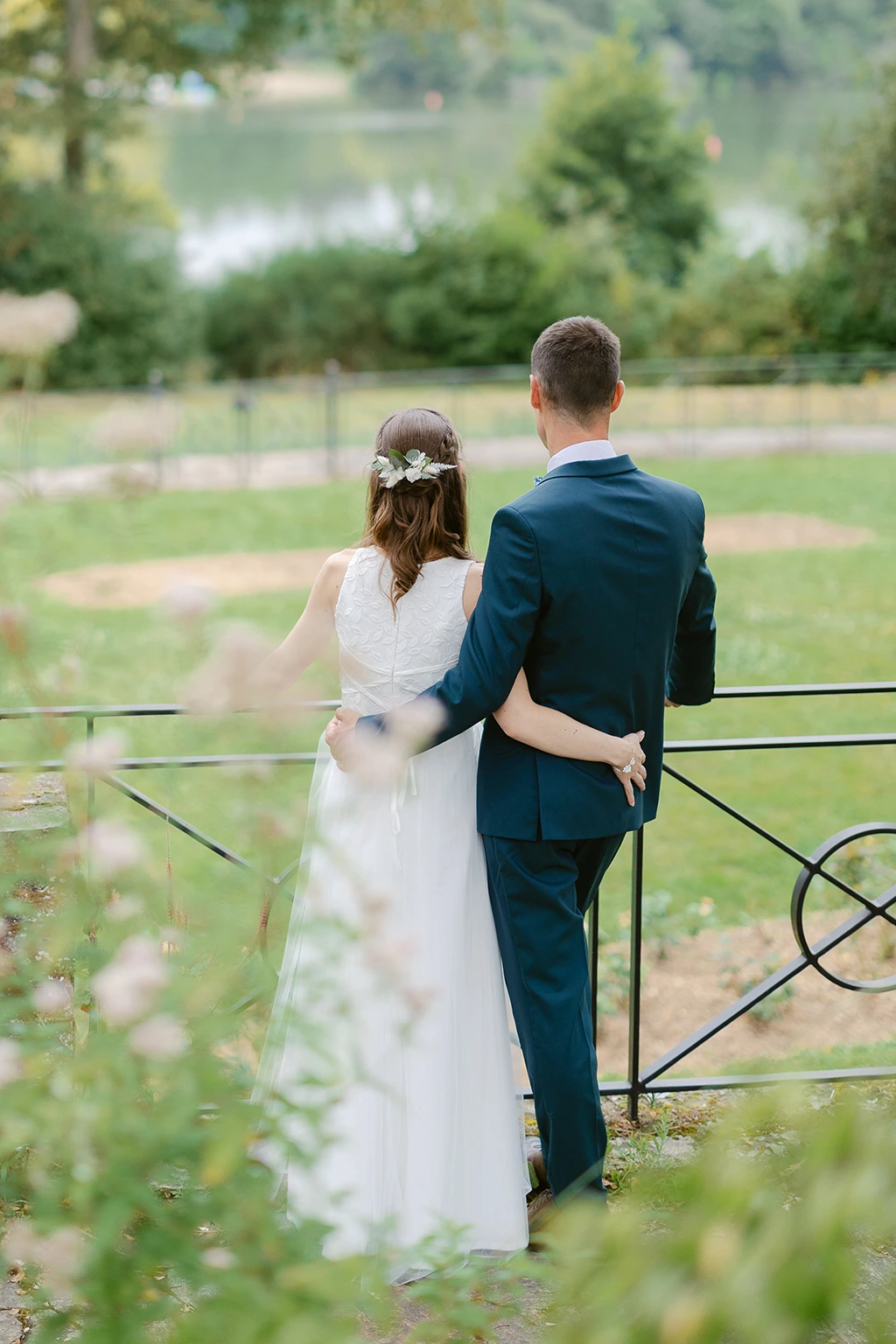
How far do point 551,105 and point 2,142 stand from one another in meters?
13.0

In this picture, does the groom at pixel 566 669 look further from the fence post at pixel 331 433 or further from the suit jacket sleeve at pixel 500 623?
the fence post at pixel 331 433

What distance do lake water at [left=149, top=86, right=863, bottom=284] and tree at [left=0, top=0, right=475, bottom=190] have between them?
1.65 m

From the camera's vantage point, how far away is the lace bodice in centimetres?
242

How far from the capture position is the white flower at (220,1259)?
1064 mm

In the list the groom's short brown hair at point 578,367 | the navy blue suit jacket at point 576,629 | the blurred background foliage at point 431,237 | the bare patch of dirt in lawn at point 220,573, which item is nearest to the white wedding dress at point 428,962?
the navy blue suit jacket at point 576,629

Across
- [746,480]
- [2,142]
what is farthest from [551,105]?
[746,480]

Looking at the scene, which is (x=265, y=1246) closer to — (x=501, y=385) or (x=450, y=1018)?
(x=450, y=1018)

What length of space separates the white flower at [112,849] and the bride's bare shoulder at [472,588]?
4.06ft

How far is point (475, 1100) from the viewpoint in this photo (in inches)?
96.2

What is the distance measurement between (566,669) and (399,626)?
32cm

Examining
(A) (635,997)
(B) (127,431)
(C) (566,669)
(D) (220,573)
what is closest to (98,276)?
(D) (220,573)

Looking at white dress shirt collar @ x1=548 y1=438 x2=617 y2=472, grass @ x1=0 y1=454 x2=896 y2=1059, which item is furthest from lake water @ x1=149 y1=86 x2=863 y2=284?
white dress shirt collar @ x1=548 y1=438 x2=617 y2=472

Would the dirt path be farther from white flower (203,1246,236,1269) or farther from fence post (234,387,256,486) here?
white flower (203,1246,236,1269)

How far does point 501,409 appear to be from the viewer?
2144 centimetres
